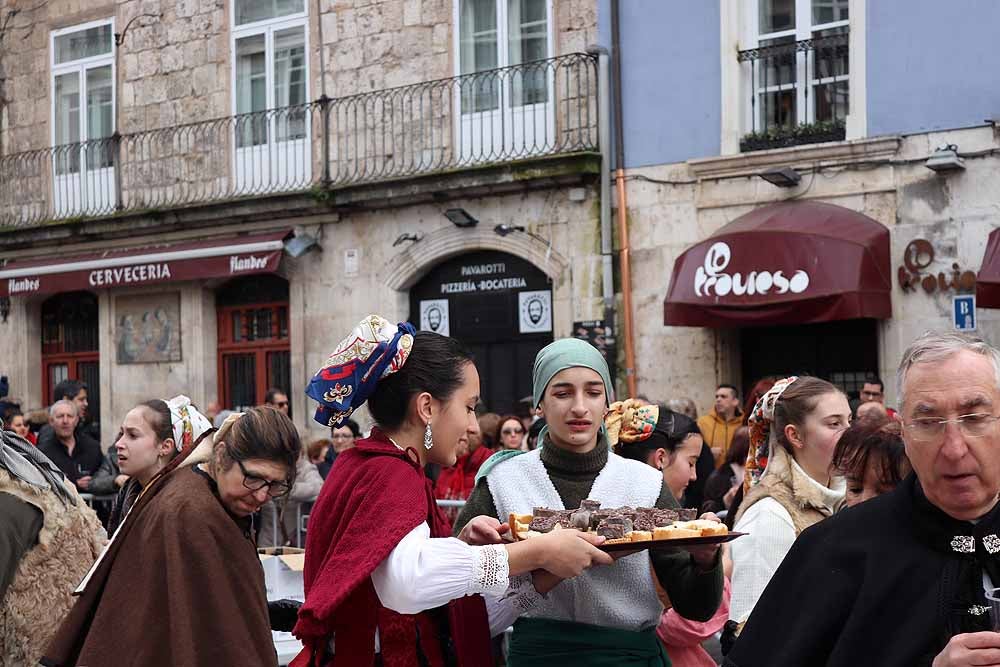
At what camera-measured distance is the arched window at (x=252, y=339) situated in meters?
18.8

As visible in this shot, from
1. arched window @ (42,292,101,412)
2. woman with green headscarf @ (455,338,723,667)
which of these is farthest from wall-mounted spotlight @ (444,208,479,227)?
woman with green headscarf @ (455,338,723,667)

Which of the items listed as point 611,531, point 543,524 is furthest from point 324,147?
point 611,531

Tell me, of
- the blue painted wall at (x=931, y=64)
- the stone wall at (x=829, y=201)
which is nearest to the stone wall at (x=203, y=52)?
the stone wall at (x=829, y=201)

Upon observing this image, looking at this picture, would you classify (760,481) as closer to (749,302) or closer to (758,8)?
(749,302)

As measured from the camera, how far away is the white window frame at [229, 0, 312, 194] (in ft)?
59.1

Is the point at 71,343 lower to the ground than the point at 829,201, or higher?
lower

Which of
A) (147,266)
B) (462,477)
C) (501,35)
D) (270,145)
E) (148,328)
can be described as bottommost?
(462,477)

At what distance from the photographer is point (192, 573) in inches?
161

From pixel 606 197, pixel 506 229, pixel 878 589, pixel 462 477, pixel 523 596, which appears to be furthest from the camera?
pixel 506 229

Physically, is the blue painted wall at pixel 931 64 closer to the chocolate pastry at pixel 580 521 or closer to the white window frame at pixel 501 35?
the white window frame at pixel 501 35

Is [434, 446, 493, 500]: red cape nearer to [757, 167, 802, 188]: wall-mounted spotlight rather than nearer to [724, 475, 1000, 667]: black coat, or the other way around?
[757, 167, 802, 188]: wall-mounted spotlight

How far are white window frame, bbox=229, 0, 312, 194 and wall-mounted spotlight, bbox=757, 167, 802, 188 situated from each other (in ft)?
Answer: 21.2

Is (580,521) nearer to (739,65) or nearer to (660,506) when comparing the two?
(660,506)

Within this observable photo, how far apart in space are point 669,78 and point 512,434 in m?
5.48
